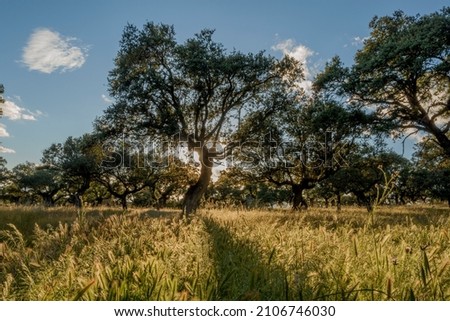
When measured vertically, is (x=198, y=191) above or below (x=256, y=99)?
below

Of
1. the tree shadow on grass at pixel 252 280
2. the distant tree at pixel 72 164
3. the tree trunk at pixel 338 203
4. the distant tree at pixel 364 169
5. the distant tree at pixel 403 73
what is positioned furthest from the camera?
the distant tree at pixel 72 164

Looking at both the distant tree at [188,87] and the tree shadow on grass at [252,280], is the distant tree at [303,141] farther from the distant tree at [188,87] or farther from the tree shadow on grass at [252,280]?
the tree shadow on grass at [252,280]

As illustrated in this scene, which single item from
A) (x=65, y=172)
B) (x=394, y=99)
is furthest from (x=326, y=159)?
(x=65, y=172)

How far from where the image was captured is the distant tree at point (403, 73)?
52.9ft

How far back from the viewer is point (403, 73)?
18.0 meters

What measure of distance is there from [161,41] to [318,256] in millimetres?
21075

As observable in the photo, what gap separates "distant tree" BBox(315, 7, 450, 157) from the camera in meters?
16.1

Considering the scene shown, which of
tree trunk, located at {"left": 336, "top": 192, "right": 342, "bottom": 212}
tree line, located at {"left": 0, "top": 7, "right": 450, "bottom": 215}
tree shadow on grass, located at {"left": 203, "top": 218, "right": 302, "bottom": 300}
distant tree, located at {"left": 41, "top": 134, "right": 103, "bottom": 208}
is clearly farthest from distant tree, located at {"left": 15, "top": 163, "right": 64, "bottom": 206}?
tree shadow on grass, located at {"left": 203, "top": 218, "right": 302, "bottom": 300}

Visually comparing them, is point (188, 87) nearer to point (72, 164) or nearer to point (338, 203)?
point (338, 203)

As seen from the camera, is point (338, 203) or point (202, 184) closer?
point (202, 184)

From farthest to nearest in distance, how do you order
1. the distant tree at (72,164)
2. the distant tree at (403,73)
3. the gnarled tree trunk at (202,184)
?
the distant tree at (72,164), the gnarled tree trunk at (202,184), the distant tree at (403,73)

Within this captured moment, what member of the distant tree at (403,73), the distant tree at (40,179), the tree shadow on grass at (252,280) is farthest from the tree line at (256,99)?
the distant tree at (40,179)

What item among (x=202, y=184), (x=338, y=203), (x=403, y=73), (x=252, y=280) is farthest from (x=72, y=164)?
(x=252, y=280)
